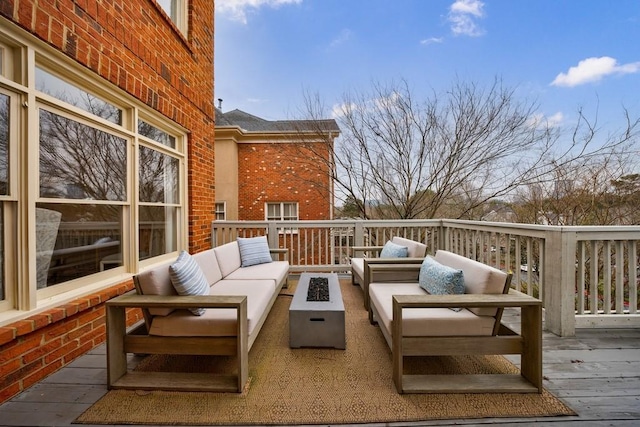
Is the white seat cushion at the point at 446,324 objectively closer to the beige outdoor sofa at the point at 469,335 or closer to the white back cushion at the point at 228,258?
the beige outdoor sofa at the point at 469,335

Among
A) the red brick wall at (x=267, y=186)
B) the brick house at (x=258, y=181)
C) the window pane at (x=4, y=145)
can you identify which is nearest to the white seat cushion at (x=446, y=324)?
the window pane at (x=4, y=145)

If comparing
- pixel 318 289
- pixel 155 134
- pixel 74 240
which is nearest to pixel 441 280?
pixel 318 289

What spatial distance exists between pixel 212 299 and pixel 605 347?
3.14m

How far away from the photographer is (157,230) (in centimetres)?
350

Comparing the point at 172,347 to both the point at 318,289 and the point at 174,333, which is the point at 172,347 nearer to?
the point at 174,333

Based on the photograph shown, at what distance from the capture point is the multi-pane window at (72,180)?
1854 mm

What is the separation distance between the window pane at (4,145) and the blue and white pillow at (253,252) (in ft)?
8.02

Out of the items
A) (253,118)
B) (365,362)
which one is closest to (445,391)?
(365,362)

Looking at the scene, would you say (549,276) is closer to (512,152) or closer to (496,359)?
(496,359)

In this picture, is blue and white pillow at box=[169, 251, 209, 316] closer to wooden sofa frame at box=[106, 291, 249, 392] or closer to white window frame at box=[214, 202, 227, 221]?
wooden sofa frame at box=[106, 291, 249, 392]

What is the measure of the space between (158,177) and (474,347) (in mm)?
3638

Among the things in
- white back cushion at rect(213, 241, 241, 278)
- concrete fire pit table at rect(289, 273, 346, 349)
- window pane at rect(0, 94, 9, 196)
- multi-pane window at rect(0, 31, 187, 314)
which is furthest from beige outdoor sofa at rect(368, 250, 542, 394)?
window pane at rect(0, 94, 9, 196)

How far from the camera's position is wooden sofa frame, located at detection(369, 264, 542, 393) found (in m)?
1.77

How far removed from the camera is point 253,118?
10.8m
